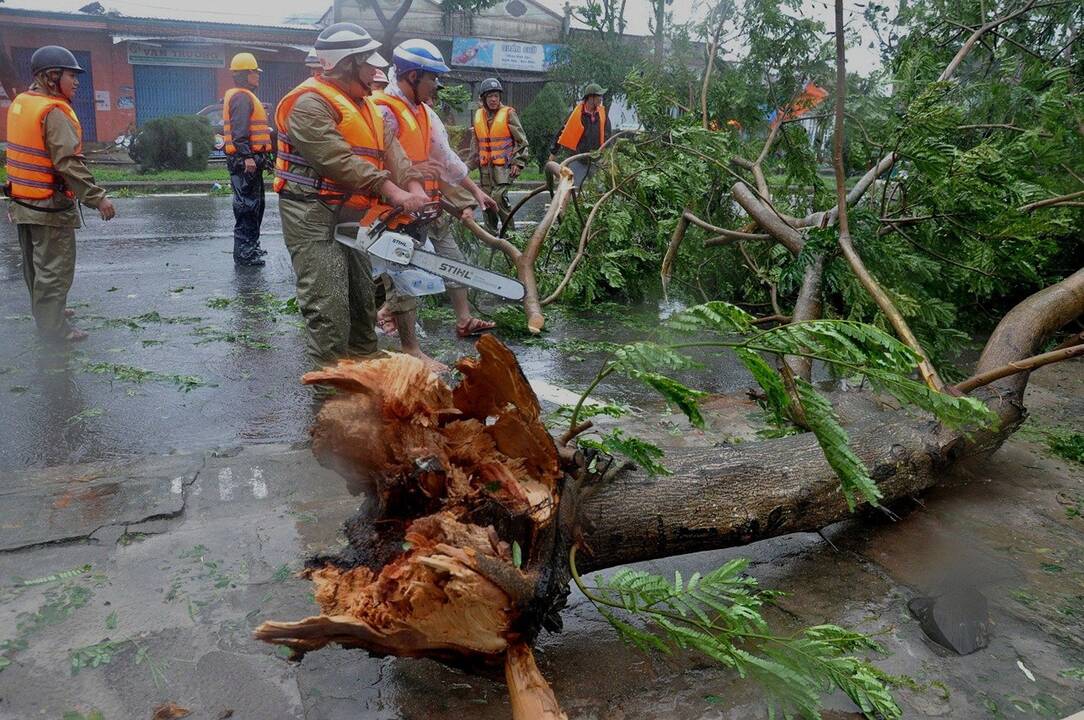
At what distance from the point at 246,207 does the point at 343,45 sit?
4.75 m

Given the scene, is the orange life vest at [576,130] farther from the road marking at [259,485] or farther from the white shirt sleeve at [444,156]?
the road marking at [259,485]

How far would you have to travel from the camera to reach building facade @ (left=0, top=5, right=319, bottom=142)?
22281mm

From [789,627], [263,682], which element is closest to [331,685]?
[263,682]

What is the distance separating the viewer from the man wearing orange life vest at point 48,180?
208 inches

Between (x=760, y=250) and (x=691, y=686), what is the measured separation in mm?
4546

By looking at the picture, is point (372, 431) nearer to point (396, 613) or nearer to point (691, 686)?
point (396, 613)

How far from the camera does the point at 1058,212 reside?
16.8ft

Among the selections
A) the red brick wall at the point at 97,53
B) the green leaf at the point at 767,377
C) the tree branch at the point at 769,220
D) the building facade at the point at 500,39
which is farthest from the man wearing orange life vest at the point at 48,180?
the building facade at the point at 500,39

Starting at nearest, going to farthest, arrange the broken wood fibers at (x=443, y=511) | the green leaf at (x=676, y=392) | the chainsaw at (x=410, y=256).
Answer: the broken wood fibers at (x=443, y=511)
the green leaf at (x=676, y=392)
the chainsaw at (x=410, y=256)

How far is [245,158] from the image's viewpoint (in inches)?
332

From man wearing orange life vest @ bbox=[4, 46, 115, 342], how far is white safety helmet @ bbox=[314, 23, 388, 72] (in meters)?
2.18

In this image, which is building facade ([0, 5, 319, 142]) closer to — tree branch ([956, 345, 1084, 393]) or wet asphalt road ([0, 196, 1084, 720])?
wet asphalt road ([0, 196, 1084, 720])

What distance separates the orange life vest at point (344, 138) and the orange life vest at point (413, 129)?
26.2 inches

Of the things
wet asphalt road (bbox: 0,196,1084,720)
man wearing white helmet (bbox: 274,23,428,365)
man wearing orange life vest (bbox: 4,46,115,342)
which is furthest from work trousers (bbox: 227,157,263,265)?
man wearing white helmet (bbox: 274,23,428,365)
